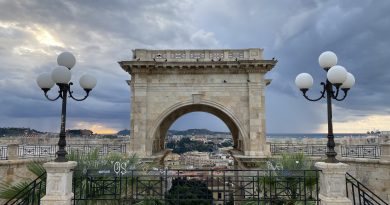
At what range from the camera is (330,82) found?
26.7 feet

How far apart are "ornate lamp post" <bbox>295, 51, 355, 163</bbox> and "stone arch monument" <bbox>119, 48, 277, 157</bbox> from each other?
1022 cm

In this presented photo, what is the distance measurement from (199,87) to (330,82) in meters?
11.9

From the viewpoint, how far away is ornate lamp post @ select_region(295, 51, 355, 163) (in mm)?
7961

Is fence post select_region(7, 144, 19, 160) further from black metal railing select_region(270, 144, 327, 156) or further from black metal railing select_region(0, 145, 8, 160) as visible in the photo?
black metal railing select_region(270, 144, 327, 156)

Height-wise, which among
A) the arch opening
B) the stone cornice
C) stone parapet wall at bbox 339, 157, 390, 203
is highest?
the stone cornice

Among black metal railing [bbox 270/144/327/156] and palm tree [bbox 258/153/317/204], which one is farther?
black metal railing [bbox 270/144/327/156]

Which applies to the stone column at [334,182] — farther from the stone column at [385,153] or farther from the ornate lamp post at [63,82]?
the stone column at [385,153]

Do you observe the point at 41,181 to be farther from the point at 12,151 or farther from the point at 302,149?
the point at 302,149

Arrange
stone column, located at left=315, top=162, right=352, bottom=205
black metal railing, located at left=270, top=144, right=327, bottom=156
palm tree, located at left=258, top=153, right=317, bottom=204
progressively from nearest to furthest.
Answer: stone column, located at left=315, top=162, right=352, bottom=205 → palm tree, located at left=258, top=153, right=317, bottom=204 → black metal railing, located at left=270, top=144, right=327, bottom=156

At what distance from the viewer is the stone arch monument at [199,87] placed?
62.9ft

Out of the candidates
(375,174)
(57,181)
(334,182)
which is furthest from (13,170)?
(375,174)

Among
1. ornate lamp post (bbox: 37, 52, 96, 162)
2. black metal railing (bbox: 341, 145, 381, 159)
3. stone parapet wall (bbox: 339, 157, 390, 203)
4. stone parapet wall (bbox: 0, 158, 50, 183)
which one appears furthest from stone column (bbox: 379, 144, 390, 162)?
stone parapet wall (bbox: 0, 158, 50, 183)

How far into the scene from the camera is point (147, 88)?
1959cm

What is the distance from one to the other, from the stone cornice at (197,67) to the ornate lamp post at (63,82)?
1012 centimetres
